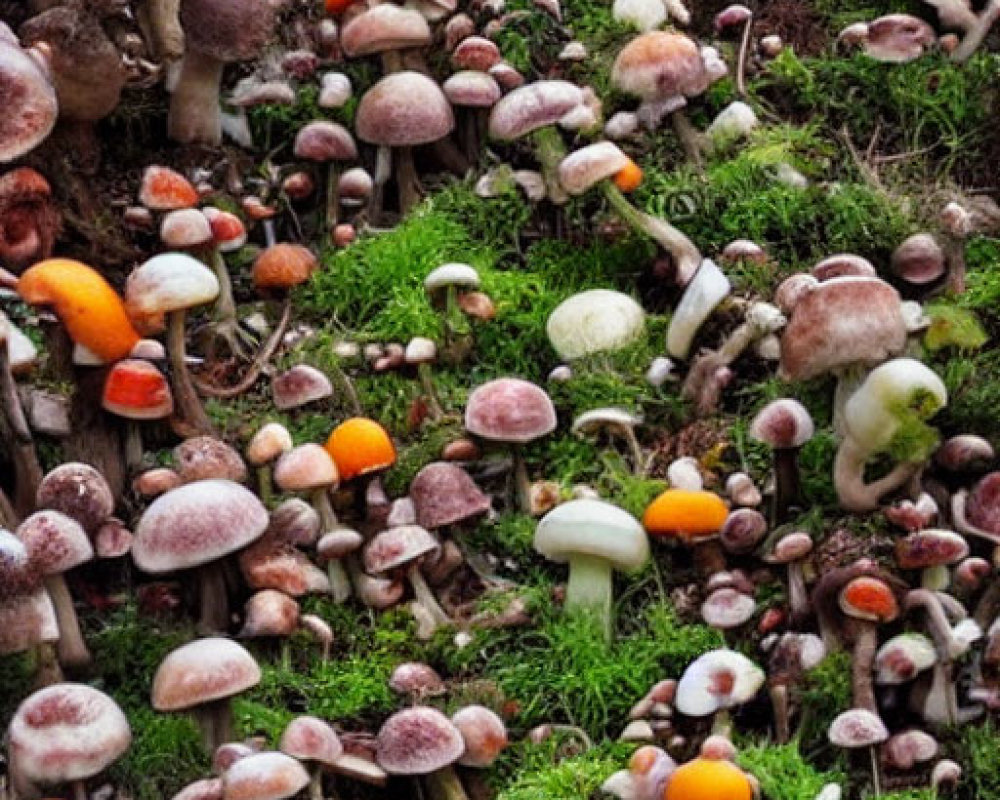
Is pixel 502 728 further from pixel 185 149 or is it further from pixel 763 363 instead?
pixel 185 149

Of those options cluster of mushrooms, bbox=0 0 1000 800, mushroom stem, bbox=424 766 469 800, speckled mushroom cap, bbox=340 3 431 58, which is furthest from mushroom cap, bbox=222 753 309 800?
speckled mushroom cap, bbox=340 3 431 58

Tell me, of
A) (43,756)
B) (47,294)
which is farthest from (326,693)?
(47,294)

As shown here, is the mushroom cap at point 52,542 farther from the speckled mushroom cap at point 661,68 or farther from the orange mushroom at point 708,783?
the speckled mushroom cap at point 661,68

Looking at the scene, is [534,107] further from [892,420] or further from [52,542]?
[52,542]

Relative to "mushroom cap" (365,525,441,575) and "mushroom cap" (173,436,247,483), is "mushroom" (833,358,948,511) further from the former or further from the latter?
"mushroom cap" (173,436,247,483)

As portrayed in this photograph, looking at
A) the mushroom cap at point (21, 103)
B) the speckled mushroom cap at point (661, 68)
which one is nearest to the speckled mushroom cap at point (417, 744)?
the mushroom cap at point (21, 103)

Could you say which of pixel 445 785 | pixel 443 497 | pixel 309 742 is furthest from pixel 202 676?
pixel 443 497
